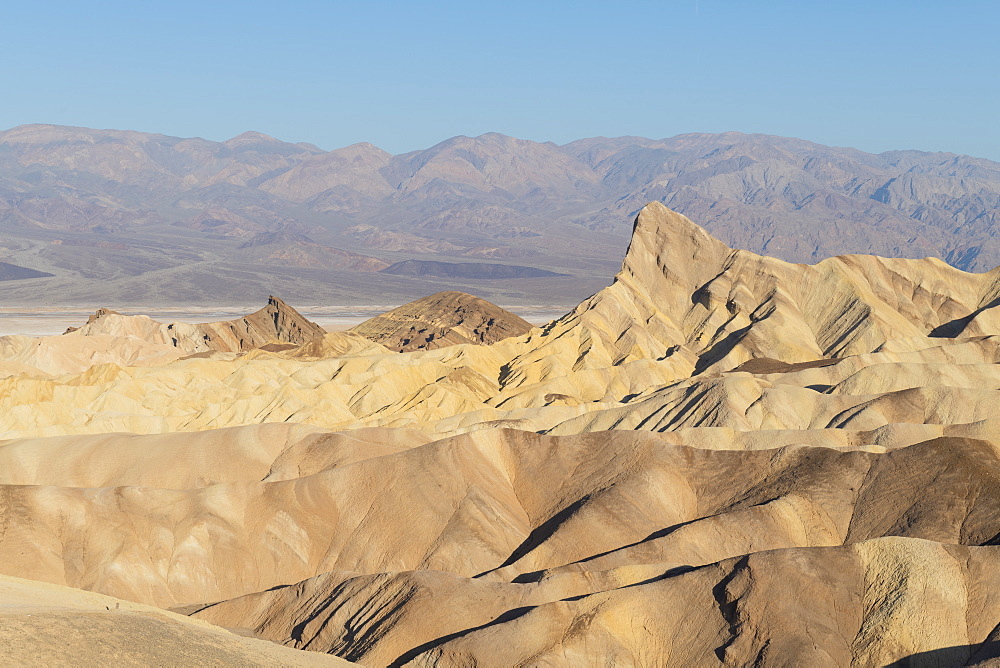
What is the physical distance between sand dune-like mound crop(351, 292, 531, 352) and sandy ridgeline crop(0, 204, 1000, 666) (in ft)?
107

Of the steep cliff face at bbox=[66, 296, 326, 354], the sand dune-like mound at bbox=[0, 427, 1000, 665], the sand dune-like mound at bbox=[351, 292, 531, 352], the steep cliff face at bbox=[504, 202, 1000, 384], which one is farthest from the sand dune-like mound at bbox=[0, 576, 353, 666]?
the sand dune-like mound at bbox=[351, 292, 531, 352]

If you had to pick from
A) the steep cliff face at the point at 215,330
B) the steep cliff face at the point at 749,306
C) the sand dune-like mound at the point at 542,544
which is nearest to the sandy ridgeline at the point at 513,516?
the sand dune-like mound at the point at 542,544

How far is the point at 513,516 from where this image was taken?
43969 millimetres

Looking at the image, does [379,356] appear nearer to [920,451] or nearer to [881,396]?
[881,396]

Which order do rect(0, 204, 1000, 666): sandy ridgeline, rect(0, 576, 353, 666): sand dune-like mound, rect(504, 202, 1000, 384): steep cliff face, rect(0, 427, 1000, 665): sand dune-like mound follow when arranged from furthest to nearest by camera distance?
rect(504, 202, 1000, 384): steep cliff face → rect(0, 427, 1000, 665): sand dune-like mound → rect(0, 204, 1000, 666): sandy ridgeline → rect(0, 576, 353, 666): sand dune-like mound

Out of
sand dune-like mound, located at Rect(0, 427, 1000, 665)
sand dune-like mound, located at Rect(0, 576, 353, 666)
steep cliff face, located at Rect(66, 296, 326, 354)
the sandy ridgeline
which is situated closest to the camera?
sand dune-like mound, located at Rect(0, 576, 353, 666)

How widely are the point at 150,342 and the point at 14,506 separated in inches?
2559

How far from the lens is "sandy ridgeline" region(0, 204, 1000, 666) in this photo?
30312mm

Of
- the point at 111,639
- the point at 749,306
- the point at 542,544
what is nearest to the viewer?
the point at 111,639

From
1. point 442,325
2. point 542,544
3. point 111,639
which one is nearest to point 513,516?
point 542,544

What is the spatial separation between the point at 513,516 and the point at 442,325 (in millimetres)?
75566

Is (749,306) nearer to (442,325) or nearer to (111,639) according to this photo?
(442,325)

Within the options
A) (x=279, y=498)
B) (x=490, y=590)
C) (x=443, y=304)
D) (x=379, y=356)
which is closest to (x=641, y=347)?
(x=379, y=356)

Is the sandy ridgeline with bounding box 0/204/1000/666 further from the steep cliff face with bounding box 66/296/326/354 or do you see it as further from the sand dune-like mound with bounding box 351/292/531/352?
the sand dune-like mound with bounding box 351/292/531/352
